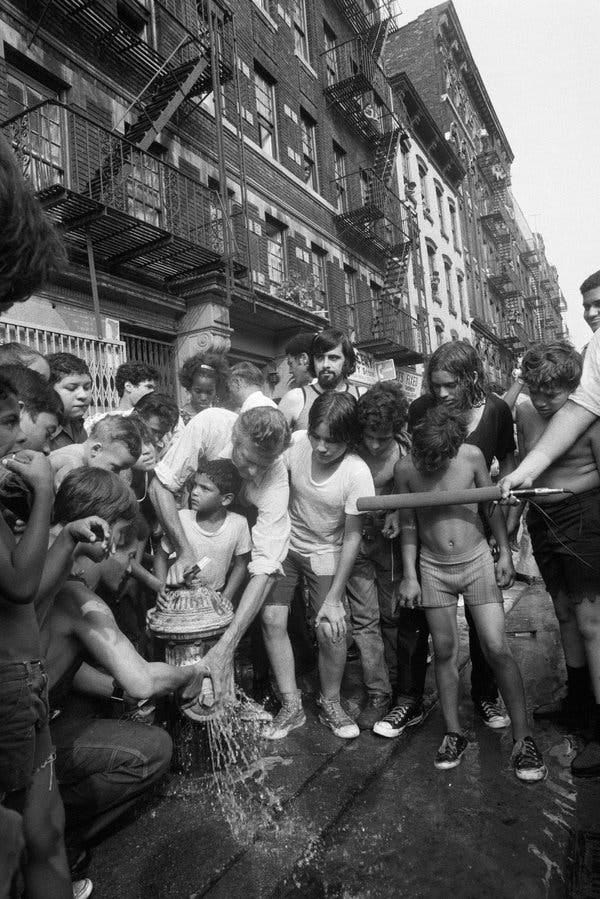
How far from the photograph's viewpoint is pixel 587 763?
2752 millimetres

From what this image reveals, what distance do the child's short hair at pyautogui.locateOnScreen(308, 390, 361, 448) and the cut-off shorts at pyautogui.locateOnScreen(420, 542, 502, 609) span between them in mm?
913

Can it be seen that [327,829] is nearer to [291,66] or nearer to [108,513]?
[108,513]

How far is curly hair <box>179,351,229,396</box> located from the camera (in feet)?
15.6

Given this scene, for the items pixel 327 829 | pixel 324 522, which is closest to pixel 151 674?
pixel 327 829

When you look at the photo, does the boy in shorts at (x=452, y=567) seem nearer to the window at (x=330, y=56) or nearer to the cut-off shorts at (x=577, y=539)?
A: the cut-off shorts at (x=577, y=539)

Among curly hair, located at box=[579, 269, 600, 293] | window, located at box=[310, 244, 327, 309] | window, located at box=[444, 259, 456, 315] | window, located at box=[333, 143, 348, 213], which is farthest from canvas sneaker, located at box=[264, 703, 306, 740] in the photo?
window, located at box=[444, 259, 456, 315]

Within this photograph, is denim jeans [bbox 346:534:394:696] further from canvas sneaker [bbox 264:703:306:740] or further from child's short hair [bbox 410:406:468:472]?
child's short hair [bbox 410:406:468:472]

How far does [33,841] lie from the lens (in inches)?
66.8

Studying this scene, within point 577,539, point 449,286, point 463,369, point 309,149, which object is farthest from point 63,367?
point 449,286

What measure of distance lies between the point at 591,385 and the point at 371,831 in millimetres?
2367

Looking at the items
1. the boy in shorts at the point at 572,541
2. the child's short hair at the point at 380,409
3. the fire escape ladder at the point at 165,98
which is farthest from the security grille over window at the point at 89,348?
the boy in shorts at the point at 572,541

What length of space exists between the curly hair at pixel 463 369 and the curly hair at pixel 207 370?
1987mm

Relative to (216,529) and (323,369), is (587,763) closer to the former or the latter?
(216,529)

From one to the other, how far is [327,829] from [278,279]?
1263 centimetres
